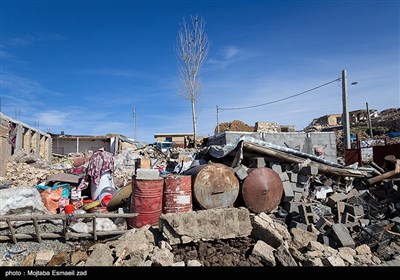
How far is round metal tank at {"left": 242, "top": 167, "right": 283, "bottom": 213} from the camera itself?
562 cm

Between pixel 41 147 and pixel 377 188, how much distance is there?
21.3m

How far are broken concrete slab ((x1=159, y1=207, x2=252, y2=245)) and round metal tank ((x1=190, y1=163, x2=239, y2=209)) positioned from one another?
1096 mm

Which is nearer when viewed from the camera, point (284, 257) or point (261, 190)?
point (284, 257)

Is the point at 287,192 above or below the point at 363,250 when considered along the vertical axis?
above

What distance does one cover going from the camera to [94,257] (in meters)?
3.72

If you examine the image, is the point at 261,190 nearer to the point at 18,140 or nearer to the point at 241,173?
the point at 241,173

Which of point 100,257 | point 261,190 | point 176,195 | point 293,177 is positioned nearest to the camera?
point 100,257

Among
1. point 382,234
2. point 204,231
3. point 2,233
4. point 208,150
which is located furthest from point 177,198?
point 382,234

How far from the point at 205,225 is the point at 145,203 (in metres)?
1.32

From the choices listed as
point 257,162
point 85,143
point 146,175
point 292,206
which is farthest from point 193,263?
point 85,143

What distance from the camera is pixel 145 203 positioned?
485cm

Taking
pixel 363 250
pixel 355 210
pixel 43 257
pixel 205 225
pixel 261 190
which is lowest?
pixel 363 250

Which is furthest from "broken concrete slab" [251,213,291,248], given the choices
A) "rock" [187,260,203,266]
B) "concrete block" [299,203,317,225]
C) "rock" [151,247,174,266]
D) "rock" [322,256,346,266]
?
"rock" [151,247,174,266]

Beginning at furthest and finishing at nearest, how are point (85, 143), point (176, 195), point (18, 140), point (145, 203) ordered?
point (85, 143)
point (18, 140)
point (176, 195)
point (145, 203)
